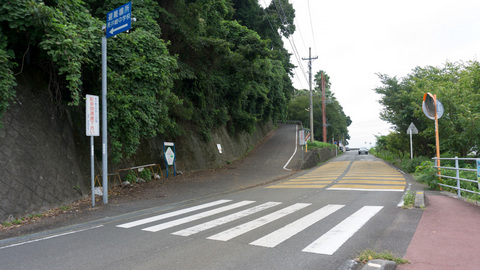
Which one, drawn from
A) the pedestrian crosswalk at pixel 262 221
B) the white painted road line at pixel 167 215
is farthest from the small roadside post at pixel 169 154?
the pedestrian crosswalk at pixel 262 221

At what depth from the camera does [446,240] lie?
4.86 meters

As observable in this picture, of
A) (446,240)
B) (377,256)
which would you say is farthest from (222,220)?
(446,240)

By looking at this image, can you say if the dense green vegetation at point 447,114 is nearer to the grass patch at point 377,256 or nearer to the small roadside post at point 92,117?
the grass patch at point 377,256

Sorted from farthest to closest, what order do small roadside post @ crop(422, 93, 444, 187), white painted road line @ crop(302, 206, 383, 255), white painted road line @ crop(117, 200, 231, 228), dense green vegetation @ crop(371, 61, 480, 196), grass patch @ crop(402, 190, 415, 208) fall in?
dense green vegetation @ crop(371, 61, 480, 196) → small roadside post @ crop(422, 93, 444, 187) → grass patch @ crop(402, 190, 415, 208) → white painted road line @ crop(117, 200, 231, 228) → white painted road line @ crop(302, 206, 383, 255)

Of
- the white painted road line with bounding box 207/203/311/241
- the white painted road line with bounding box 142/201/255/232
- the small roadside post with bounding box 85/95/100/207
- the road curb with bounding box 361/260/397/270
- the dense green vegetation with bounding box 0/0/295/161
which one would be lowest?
the white painted road line with bounding box 142/201/255/232

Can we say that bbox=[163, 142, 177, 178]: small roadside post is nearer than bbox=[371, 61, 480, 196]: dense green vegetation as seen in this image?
No

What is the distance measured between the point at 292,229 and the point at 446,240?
2637 millimetres

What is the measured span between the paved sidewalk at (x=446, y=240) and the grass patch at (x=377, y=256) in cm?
11

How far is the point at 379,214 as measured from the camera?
23.2 feet

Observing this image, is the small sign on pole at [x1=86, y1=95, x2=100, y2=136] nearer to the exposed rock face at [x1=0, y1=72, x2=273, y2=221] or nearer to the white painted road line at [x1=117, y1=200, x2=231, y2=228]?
the exposed rock face at [x1=0, y1=72, x2=273, y2=221]

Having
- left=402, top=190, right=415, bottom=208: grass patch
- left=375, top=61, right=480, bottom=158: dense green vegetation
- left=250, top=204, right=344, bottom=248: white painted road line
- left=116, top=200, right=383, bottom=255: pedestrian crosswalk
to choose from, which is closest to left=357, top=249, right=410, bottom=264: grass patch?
left=116, top=200, right=383, bottom=255: pedestrian crosswalk

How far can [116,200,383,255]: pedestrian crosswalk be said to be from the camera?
525 centimetres

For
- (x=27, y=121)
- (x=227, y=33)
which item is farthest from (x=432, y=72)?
(x=27, y=121)

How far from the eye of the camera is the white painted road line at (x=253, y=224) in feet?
18.5
